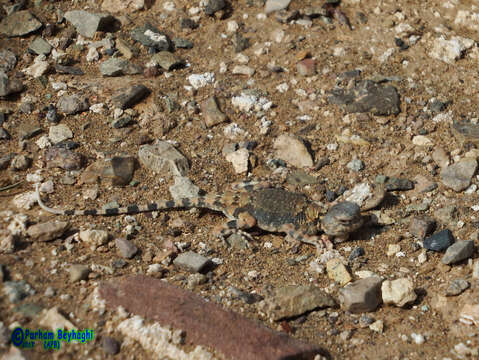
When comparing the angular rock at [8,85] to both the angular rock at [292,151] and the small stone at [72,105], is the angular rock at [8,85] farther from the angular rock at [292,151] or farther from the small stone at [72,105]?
the angular rock at [292,151]

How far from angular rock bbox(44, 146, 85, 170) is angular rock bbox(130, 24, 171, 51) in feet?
6.36

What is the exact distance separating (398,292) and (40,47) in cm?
526

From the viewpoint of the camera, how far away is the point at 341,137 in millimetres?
5902

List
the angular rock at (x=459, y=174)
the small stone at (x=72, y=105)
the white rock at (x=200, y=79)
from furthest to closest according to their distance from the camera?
1. the white rock at (x=200, y=79)
2. the small stone at (x=72, y=105)
3. the angular rock at (x=459, y=174)

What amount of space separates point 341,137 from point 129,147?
2431 mm

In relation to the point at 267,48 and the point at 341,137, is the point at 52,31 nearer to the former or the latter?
the point at 267,48

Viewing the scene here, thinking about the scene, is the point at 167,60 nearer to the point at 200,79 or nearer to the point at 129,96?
the point at 200,79

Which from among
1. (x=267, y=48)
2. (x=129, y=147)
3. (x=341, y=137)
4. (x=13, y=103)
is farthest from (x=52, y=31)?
(x=341, y=137)

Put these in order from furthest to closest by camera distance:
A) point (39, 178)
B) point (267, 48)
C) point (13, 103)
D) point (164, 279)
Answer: point (267, 48), point (13, 103), point (39, 178), point (164, 279)

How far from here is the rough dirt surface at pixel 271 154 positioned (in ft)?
13.5

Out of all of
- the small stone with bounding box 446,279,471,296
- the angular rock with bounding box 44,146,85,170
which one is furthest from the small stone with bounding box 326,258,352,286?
the angular rock with bounding box 44,146,85,170

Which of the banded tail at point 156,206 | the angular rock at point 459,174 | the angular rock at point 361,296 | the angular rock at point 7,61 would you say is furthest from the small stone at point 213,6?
the angular rock at point 361,296

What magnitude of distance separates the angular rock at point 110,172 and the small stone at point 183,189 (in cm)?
50

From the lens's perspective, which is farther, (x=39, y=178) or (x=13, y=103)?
(x=13, y=103)
